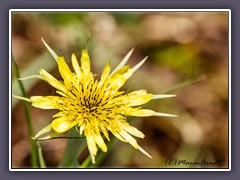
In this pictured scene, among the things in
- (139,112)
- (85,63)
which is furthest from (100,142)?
(85,63)

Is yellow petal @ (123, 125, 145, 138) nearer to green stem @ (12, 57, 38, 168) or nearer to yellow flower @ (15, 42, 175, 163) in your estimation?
yellow flower @ (15, 42, 175, 163)

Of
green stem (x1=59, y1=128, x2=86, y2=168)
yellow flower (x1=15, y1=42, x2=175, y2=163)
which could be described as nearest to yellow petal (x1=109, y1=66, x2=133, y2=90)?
yellow flower (x1=15, y1=42, x2=175, y2=163)

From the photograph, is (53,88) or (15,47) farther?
(15,47)

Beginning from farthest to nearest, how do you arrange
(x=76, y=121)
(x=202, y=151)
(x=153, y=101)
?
1. (x=202, y=151)
2. (x=153, y=101)
3. (x=76, y=121)

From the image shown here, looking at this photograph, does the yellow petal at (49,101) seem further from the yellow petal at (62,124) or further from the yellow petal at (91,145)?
the yellow petal at (91,145)

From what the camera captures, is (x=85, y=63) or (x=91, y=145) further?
(x=85, y=63)

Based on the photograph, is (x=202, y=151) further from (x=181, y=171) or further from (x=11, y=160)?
(x=11, y=160)

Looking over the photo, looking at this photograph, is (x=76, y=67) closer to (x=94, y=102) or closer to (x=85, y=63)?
(x=85, y=63)

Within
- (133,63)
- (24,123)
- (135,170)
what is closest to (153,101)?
(133,63)
